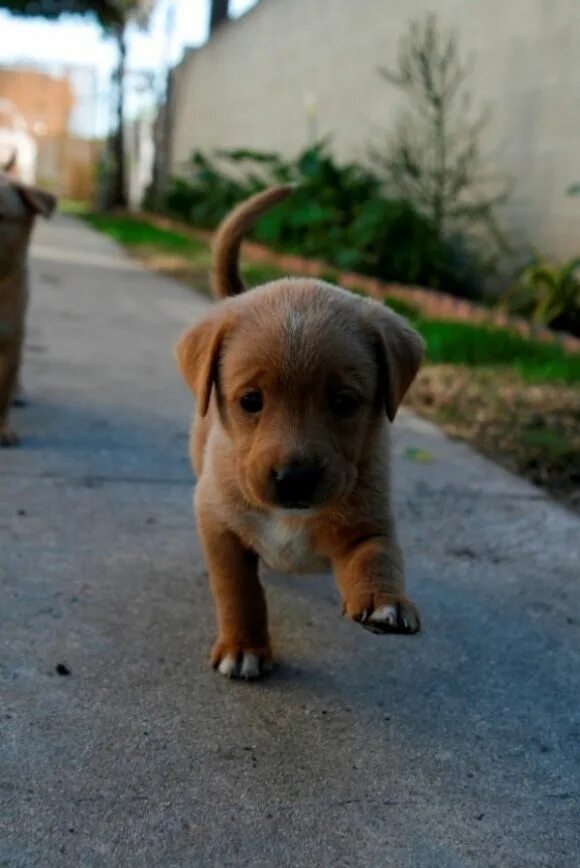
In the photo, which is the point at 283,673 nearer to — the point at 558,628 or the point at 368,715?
the point at 368,715

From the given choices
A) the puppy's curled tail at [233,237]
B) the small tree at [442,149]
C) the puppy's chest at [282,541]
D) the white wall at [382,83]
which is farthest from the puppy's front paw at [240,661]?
the small tree at [442,149]

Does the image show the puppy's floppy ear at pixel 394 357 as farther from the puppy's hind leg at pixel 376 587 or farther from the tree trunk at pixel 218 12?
the tree trunk at pixel 218 12

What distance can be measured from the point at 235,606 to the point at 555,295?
5635mm

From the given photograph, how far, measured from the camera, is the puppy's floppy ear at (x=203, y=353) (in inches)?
106

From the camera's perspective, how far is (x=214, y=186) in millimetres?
16750

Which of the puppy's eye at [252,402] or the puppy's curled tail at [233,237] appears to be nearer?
the puppy's eye at [252,402]

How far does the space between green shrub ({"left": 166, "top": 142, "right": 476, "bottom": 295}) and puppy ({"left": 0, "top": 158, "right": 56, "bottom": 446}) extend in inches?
205

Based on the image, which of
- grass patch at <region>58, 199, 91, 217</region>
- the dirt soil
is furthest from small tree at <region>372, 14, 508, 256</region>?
grass patch at <region>58, 199, 91, 217</region>

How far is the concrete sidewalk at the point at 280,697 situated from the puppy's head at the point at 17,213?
83 cm

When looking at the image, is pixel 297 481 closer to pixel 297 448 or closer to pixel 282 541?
pixel 297 448

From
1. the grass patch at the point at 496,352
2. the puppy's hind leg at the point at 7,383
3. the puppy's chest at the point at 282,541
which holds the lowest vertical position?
the grass patch at the point at 496,352

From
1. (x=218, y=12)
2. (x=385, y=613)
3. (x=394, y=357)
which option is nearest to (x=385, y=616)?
(x=385, y=613)

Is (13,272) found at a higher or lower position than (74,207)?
higher

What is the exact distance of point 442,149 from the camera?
31.9 feet
